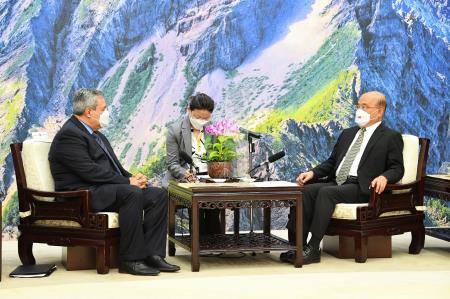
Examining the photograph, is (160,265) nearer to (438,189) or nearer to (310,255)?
(310,255)

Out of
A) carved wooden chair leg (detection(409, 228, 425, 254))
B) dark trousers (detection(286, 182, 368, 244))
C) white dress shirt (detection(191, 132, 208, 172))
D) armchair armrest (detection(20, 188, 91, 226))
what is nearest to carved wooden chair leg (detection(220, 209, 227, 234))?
white dress shirt (detection(191, 132, 208, 172))

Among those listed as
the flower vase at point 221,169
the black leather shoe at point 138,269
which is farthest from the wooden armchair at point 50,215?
the flower vase at point 221,169

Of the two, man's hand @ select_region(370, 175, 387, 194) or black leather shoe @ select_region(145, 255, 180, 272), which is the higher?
man's hand @ select_region(370, 175, 387, 194)

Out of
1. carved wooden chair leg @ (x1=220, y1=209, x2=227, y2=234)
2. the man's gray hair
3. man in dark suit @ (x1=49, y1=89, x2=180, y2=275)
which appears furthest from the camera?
carved wooden chair leg @ (x1=220, y1=209, x2=227, y2=234)

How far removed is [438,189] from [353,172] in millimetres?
655

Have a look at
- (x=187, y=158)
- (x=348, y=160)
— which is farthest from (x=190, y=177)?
(x=348, y=160)

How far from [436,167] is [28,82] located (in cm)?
386

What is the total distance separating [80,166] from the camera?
6246 mm

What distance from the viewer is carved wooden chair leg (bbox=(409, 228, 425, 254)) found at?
710cm

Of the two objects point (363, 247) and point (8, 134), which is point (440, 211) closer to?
point (363, 247)

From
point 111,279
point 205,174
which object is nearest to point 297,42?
point 205,174

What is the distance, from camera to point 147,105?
28.5 ft

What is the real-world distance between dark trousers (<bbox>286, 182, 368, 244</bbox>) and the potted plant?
587mm

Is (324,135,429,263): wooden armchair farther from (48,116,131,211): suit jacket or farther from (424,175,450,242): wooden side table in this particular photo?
(48,116,131,211): suit jacket
